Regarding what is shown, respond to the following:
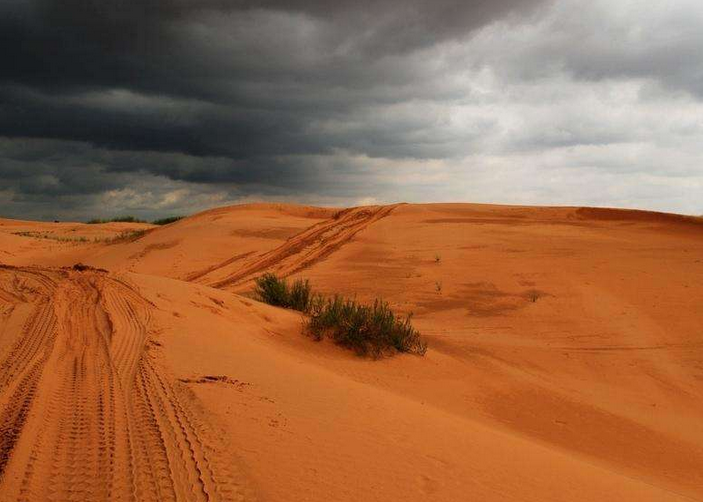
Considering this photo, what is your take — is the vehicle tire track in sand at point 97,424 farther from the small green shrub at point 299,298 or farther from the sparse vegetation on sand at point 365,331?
the small green shrub at point 299,298

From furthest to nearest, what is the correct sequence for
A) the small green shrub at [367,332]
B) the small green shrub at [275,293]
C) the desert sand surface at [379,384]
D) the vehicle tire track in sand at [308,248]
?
the vehicle tire track in sand at [308,248], the small green shrub at [275,293], the small green shrub at [367,332], the desert sand surface at [379,384]

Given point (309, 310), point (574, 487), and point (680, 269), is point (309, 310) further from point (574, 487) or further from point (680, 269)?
point (680, 269)

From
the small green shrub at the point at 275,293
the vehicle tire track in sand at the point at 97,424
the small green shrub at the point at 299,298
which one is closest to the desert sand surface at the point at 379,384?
the vehicle tire track in sand at the point at 97,424

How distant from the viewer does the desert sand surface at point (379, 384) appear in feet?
11.4

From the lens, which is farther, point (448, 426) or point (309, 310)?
point (309, 310)

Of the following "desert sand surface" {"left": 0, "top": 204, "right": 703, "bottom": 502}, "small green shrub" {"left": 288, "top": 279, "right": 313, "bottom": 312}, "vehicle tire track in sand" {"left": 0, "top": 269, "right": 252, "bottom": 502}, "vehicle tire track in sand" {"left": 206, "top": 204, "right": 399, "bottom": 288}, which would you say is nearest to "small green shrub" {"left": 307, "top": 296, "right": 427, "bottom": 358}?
"desert sand surface" {"left": 0, "top": 204, "right": 703, "bottom": 502}

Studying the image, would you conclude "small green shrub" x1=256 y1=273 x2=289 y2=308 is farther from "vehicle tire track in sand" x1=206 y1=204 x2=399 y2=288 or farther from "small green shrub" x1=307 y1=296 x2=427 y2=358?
"vehicle tire track in sand" x1=206 y1=204 x2=399 y2=288

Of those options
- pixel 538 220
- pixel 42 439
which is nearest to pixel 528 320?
pixel 42 439

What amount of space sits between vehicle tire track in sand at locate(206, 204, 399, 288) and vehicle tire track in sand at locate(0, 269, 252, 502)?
10794 millimetres

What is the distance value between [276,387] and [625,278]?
1164 centimetres

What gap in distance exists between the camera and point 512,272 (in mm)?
15180

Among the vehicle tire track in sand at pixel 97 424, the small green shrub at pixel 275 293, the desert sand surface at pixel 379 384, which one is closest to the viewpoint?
the vehicle tire track in sand at pixel 97 424

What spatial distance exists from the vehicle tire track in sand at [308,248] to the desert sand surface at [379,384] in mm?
256

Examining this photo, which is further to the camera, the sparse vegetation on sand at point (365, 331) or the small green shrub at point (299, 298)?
the small green shrub at point (299, 298)
